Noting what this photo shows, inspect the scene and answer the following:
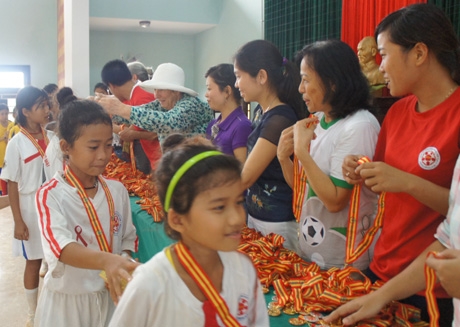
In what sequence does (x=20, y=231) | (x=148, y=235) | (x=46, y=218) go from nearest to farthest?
(x=46, y=218)
(x=148, y=235)
(x=20, y=231)

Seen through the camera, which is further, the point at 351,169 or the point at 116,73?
the point at 116,73

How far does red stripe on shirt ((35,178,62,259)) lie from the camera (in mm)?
1313

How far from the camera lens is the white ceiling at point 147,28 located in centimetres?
873

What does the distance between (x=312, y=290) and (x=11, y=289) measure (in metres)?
2.93

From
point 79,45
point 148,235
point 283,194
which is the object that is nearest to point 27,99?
point 148,235

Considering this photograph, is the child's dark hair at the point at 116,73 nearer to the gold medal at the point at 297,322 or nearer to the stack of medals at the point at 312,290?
the stack of medals at the point at 312,290

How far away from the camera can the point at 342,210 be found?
1.42 m

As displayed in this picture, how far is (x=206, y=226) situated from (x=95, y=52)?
31.1 ft

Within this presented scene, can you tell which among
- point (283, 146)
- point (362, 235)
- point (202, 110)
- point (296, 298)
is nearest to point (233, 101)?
point (202, 110)

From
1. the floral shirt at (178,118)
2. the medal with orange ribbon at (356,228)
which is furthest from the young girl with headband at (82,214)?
the floral shirt at (178,118)

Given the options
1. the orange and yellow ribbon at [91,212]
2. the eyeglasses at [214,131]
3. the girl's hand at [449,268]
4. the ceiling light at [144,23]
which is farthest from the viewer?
the ceiling light at [144,23]

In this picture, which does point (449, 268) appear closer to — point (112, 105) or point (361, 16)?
point (112, 105)

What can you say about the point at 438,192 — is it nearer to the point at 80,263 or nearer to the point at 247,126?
the point at 80,263

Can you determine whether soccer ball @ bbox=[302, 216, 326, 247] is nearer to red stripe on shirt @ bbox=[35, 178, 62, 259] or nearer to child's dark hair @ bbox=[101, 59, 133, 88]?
red stripe on shirt @ bbox=[35, 178, 62, 259]
